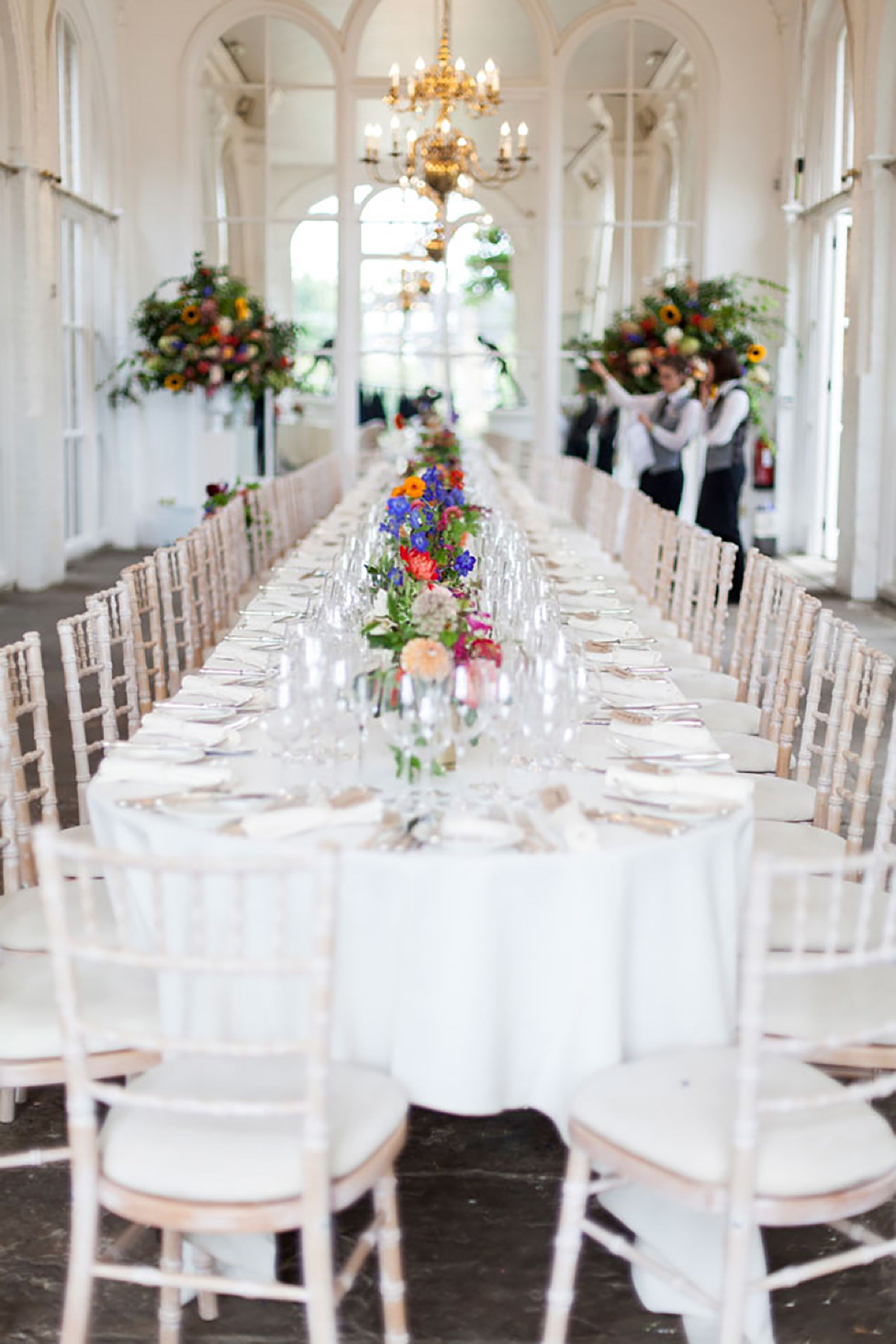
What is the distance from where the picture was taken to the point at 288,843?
8.22 feet

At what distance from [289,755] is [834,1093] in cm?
126

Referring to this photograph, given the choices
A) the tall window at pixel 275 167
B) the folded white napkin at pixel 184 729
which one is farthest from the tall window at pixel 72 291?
the folded white napkin at pixel 184 729

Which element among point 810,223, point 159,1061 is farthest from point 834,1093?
point 810,223

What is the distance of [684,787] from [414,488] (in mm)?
2078

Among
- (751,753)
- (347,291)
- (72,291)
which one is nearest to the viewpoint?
(751,753)

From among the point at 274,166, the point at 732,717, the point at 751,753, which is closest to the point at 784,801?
the point at 751,753

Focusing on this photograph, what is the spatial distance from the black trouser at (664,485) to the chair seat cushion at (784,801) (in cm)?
644

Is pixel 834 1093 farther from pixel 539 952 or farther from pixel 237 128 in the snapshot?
pixel 237 128

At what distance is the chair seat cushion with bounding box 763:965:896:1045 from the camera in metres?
2.57

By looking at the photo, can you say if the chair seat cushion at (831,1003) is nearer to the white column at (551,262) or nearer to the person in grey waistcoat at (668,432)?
the person in grey waistcoat at (668,432)

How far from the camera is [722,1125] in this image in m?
2.22

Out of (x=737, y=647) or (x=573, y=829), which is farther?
(x=737, y=647)

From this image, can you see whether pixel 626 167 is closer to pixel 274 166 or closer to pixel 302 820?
pixel 274 166

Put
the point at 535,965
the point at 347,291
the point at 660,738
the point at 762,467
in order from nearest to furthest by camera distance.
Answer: the point at 535,965 → the point at 660,738 → the point at 762,467 → the point at 347,291
